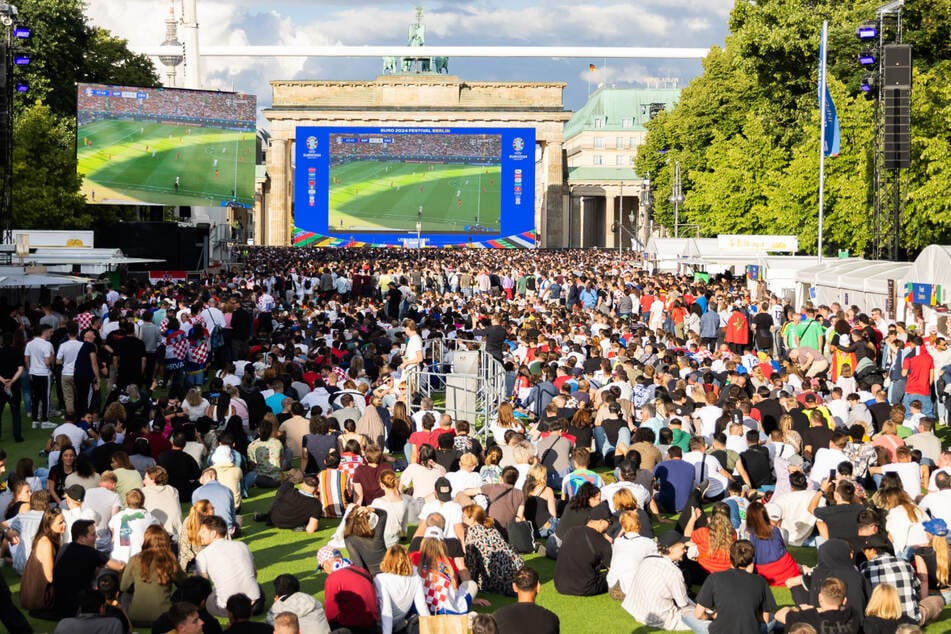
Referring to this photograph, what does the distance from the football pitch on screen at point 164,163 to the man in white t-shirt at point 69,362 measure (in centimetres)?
2694

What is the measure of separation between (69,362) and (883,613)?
1238 cm

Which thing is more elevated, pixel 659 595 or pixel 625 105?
pixel 625 105

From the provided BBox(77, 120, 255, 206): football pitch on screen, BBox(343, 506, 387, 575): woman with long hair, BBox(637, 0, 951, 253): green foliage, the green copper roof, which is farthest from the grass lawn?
the green copper roof

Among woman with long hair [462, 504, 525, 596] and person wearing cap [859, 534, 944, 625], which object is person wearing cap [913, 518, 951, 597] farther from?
woman with long hair [462, 504, 525, 596]

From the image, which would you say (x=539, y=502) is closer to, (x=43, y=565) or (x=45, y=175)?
(x=43, y=565)

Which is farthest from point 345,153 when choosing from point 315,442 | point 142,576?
point 142,576

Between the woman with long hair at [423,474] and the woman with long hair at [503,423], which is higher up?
the woman with long hair at [503,423]

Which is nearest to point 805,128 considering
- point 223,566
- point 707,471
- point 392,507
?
point 707,471

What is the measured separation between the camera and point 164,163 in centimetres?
4494

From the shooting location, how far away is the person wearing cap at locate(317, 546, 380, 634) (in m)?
8.62

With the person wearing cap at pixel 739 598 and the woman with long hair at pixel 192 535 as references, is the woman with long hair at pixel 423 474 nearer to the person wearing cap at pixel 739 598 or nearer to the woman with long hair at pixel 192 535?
the woman with long hair at pixel 192 535

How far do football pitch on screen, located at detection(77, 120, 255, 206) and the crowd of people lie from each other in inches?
859

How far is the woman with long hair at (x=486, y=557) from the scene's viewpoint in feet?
33.4

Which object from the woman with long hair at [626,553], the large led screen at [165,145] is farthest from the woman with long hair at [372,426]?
the large led screen at [165,145]
